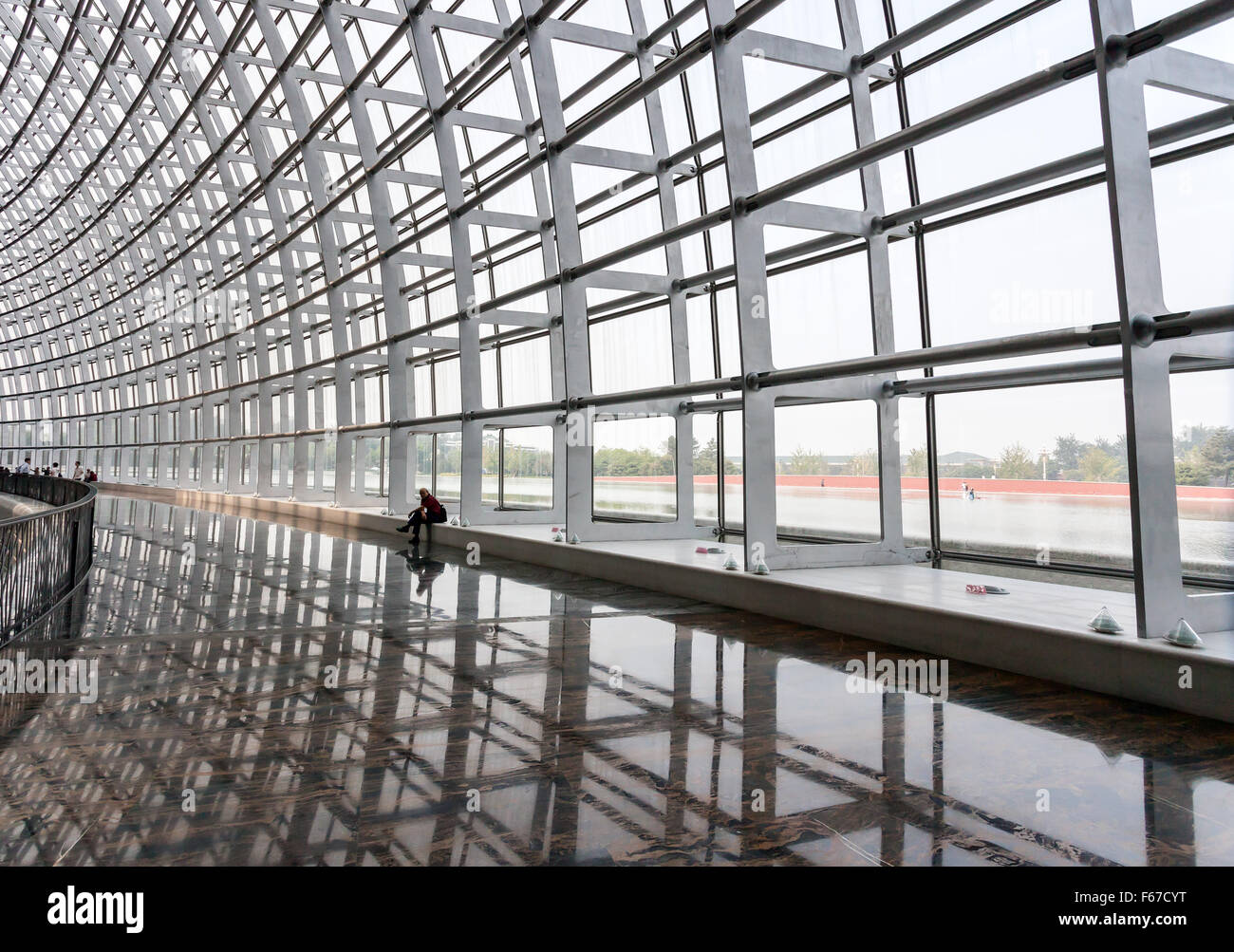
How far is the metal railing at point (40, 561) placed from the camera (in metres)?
7.61

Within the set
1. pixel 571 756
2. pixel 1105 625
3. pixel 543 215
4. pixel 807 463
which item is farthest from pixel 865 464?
pixel 543 215

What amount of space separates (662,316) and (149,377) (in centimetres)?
3806

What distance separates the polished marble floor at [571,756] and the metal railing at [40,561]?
57cm

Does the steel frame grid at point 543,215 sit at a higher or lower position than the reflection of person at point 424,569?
higher

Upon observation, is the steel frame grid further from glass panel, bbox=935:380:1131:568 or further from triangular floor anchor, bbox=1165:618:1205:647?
glass panel, bbox=935:380:1131:568

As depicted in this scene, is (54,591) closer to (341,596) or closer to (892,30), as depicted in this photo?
(341,596)

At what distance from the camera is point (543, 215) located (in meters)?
17.1

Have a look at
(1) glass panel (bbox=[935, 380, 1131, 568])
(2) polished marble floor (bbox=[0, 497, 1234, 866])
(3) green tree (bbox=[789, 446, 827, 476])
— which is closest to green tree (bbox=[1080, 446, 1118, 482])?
(1) glass panel (bbox=[935, 380, 1131, 568])

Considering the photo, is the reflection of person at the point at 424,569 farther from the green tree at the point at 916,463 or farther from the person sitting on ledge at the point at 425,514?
the green tree at the point at 916,463

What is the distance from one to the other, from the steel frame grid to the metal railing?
6.84 m

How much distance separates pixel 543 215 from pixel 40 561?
11488 millimetres

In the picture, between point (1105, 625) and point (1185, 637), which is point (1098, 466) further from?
point (1185, 637)

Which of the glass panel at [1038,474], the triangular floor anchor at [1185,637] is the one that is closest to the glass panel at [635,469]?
the glass panel at [1038,474]

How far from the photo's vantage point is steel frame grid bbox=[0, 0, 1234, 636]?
619 centimetres
